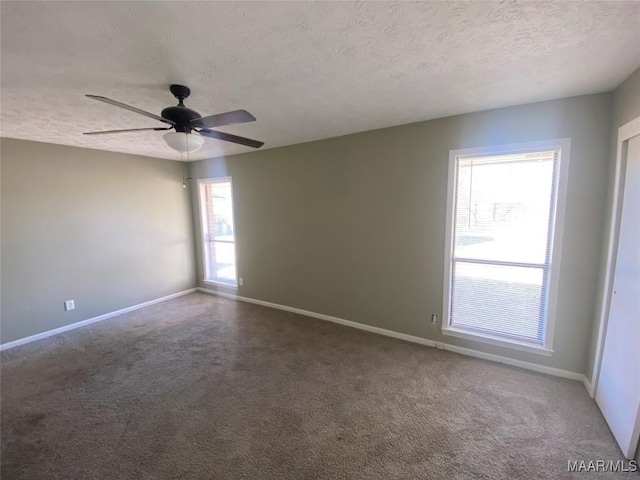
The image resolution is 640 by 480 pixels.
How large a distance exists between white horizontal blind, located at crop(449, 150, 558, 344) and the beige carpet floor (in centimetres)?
53

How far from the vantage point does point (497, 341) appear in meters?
2.79

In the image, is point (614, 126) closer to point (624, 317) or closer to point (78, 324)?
point (624, 317)

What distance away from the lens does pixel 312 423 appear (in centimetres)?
206

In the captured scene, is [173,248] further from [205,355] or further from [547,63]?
[547,63]

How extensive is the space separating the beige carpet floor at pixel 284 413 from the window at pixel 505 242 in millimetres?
464

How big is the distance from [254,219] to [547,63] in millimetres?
3785

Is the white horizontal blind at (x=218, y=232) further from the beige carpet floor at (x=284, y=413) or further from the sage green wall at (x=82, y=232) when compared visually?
the beige carpet floor at (x=284, y=413)

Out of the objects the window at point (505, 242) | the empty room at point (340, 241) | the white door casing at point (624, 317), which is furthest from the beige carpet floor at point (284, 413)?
the window at point (505, 242)

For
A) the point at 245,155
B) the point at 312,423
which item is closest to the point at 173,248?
the point at 245,155

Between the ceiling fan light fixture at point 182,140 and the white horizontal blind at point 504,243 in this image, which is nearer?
the ceiling fan light fixture at point 182,140

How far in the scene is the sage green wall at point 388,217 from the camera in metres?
2.37

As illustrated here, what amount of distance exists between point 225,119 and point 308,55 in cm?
68

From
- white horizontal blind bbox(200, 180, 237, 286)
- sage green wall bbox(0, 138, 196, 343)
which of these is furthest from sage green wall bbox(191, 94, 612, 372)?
sage green wall bbox(0, 138, 196, 343)

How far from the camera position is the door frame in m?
2.03
